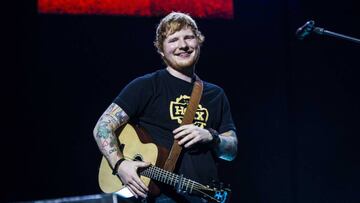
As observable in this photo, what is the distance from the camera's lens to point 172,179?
2.48 m

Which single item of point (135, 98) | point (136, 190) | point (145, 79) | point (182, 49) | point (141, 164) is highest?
point (182, 49)

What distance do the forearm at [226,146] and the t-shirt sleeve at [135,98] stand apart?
526mm

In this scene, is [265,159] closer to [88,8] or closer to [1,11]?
[88,8]

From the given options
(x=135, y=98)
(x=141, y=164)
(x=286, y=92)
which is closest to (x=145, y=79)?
(x=135, y=98)

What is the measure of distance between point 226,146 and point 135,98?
2.13 feet

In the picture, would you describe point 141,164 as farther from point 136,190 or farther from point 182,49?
point 182,49

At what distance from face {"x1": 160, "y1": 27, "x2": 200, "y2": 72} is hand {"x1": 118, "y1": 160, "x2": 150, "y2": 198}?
698 mm

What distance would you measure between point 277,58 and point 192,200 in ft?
Answer: 8.15

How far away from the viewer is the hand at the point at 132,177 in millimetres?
2430

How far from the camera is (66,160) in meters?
3.81

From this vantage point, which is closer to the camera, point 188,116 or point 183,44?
point 188,116

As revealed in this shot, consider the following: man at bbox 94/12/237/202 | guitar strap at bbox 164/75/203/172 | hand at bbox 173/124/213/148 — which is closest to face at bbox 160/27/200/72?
man at bbox 94/12/237/202

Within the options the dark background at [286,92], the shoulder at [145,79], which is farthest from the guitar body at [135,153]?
the dark background at [286,92]

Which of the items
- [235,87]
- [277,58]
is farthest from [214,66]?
[277,58]
